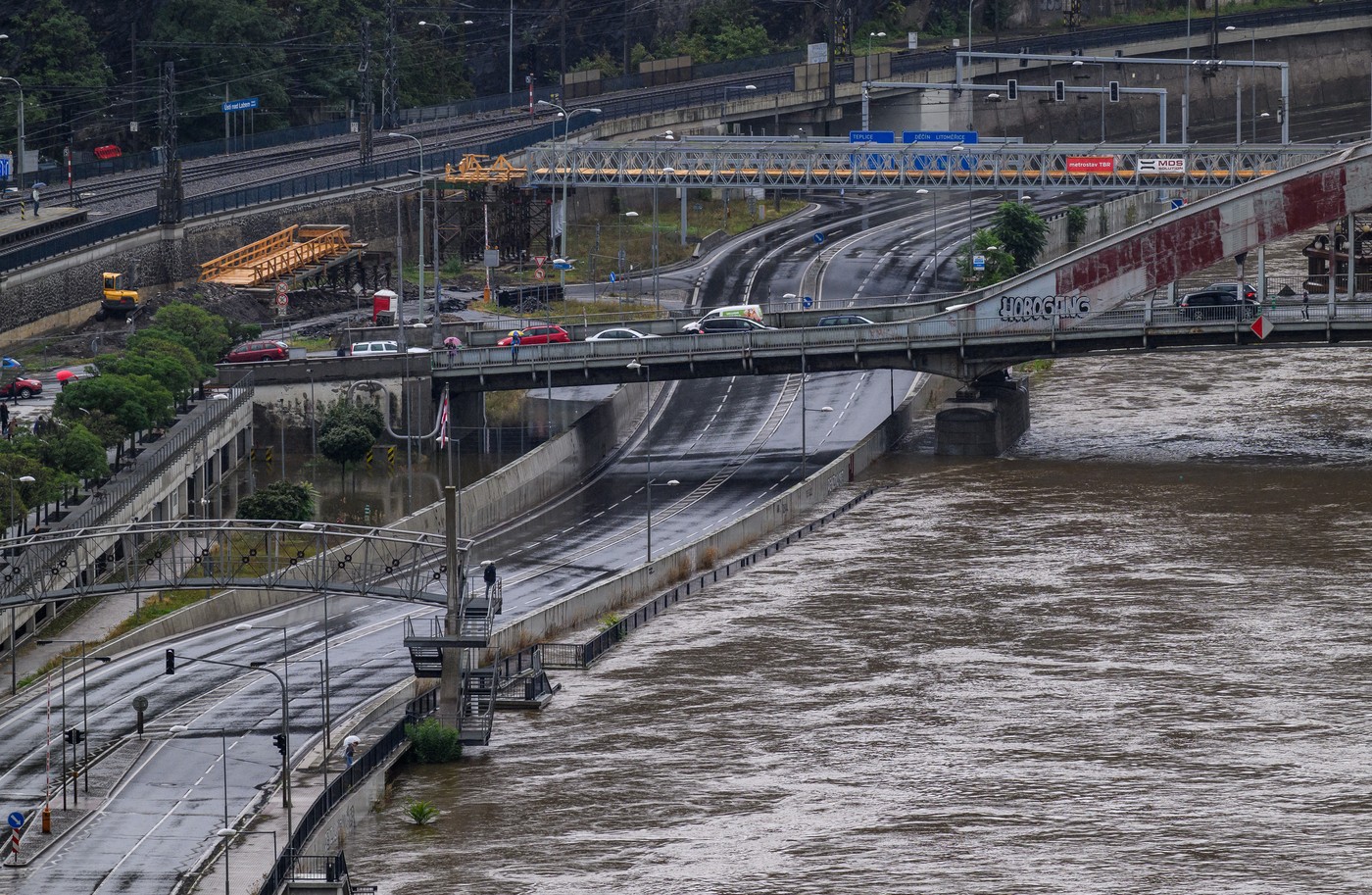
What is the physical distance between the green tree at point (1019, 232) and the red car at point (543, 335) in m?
36.4

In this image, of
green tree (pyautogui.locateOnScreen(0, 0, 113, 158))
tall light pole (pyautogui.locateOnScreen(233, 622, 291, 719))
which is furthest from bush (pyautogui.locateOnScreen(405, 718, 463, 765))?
green tree (pyautogui.locateOnScreen(0, 0, 113, 158))

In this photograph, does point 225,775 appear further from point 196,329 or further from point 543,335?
point 196,329

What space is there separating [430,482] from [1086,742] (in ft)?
132

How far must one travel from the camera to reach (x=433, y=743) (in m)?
71.2

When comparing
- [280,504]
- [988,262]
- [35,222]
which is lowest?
[280,504]

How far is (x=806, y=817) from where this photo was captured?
65.4 metres

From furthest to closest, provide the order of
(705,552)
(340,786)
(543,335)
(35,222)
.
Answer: (35,222) < (543,335) < (705,552) < (340,786)

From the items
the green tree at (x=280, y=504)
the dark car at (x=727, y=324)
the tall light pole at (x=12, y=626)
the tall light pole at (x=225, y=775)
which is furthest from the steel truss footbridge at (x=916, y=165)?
the tall light pole at (x=225, y=775)

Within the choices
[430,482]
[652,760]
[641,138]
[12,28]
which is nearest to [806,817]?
[652,760]

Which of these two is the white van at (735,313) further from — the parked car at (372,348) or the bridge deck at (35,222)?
the bridge deck at (35,222)

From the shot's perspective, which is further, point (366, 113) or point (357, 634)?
point (366, 113)

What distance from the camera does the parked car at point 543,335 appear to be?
11406cm

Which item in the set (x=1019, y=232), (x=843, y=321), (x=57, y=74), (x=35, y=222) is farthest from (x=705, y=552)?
(x=57, y=74)

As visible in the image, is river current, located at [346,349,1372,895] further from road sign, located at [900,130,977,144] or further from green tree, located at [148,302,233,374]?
road sign, located at [900,130,977,144]
